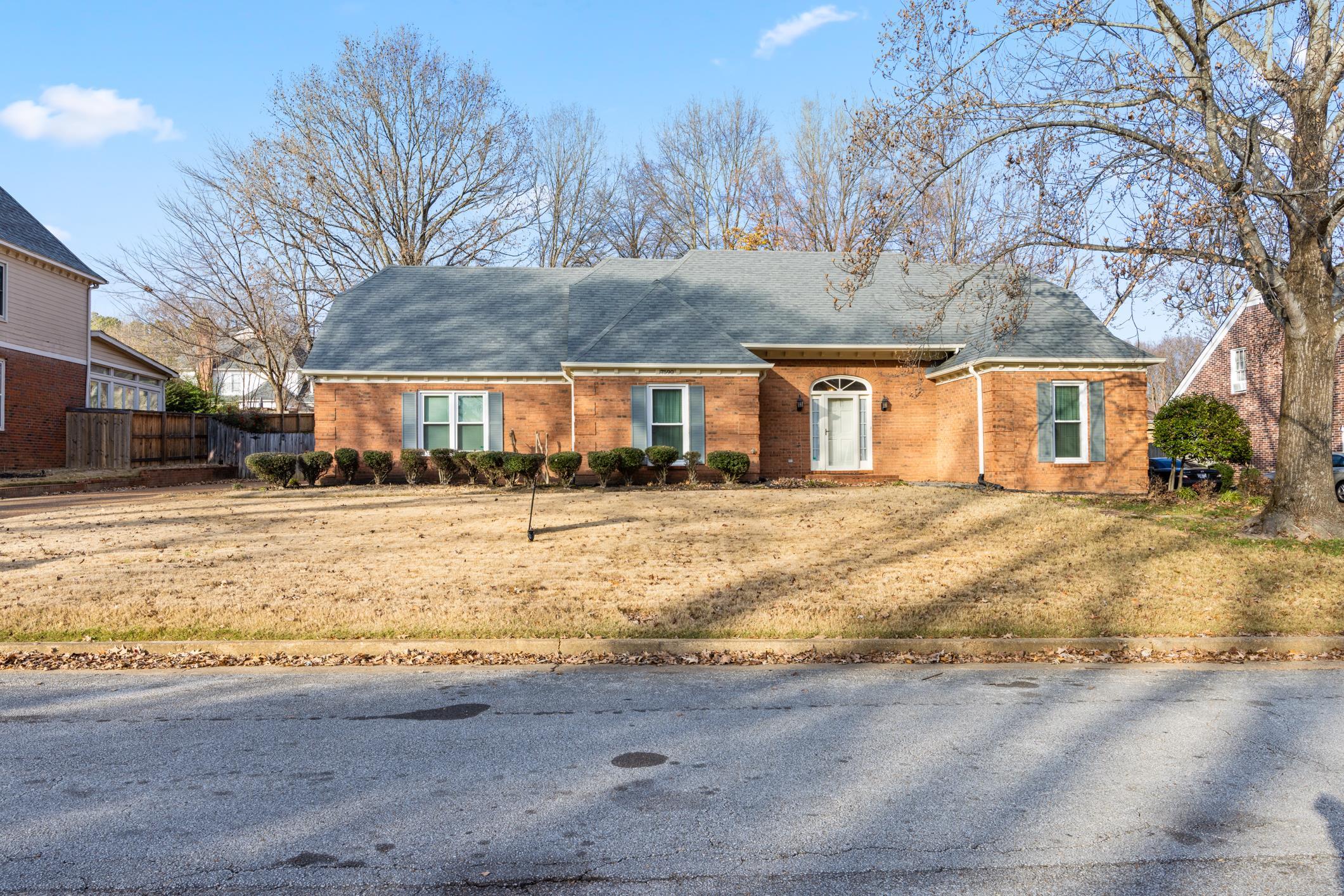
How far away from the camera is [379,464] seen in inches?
821

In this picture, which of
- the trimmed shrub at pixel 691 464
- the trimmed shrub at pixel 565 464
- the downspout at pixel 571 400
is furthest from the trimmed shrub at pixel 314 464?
the trimmed shrub at pixel 691 464

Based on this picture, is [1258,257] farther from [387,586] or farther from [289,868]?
[289,868]

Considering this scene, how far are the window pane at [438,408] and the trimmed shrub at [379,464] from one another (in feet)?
4.29

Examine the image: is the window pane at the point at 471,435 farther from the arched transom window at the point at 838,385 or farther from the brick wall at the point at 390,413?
the arched transom window at the point at 838,385

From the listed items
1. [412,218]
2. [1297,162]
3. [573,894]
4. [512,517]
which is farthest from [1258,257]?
[412,218]

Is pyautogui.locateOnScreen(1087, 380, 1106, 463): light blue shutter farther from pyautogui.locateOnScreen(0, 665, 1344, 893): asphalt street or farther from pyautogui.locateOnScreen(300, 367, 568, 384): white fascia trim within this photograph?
pyautogui.locateOnScreen(0, 665, 1344, 893): asphalt street

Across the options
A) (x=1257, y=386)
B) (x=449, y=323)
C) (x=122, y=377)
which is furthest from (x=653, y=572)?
(x=1257, y=386)

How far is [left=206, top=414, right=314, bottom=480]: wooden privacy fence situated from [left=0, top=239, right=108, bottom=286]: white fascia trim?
216 inches

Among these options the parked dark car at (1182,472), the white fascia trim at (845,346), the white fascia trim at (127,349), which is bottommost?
the parked dark car at (1182,472)

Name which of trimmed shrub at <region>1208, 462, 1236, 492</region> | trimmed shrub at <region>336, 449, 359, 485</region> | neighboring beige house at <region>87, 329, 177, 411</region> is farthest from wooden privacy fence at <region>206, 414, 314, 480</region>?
trimmed shrub at <region>1208, 462, 1236, 492</region>

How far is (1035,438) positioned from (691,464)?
7712 mm

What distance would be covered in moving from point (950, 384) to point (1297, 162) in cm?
1074

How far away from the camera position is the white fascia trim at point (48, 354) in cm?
2412

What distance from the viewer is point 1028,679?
6.95 meters
